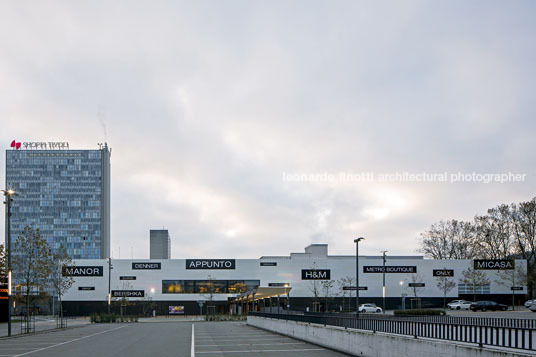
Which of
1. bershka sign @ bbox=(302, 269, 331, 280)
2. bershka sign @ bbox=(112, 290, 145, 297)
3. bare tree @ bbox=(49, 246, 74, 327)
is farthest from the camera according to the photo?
bershka sign @ bbox=(302, 269, 331, 280)

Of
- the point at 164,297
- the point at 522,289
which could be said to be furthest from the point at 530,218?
the point at 164,297

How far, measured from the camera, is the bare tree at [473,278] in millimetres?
77750

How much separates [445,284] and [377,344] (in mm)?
65546

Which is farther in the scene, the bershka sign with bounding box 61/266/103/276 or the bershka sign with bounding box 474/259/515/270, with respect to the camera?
the bershka sign with bounding box 61/266/103/276

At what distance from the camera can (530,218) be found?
7556 centimetres

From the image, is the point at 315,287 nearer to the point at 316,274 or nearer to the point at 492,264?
the point at 316,274

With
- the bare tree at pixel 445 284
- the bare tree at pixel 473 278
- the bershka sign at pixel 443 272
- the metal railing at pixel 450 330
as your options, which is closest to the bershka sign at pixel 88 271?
the bershka sign at pixel 443 272

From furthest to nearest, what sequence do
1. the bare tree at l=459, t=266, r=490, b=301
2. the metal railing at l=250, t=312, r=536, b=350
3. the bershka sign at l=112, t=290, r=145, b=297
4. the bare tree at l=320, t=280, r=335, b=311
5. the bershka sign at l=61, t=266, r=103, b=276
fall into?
the bershka sign at l=61, t=266, r=103, b=276 → the bershka sign at l=112, t=290, r=145, b=297 → the bare tree at l=320, t=280, r=335, b=311 → the bare tree at l=459, t=266, r=490, b=301 → the metal railing at l=250, t=312, r=536, b=350

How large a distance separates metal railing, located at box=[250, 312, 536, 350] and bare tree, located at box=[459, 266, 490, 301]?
197 ft

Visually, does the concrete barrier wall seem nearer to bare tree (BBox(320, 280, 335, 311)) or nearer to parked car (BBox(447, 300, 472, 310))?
parked car (BBox(447, 300, 472, 310))

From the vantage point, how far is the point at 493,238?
8231 cm

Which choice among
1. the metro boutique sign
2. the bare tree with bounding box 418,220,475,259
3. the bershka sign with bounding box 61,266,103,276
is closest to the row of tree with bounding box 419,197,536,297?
the bare tree with bounding box 418,220,475,259

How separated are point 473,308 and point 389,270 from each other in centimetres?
1830

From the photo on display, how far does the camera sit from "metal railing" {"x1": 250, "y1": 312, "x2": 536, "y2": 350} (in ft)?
38.9
